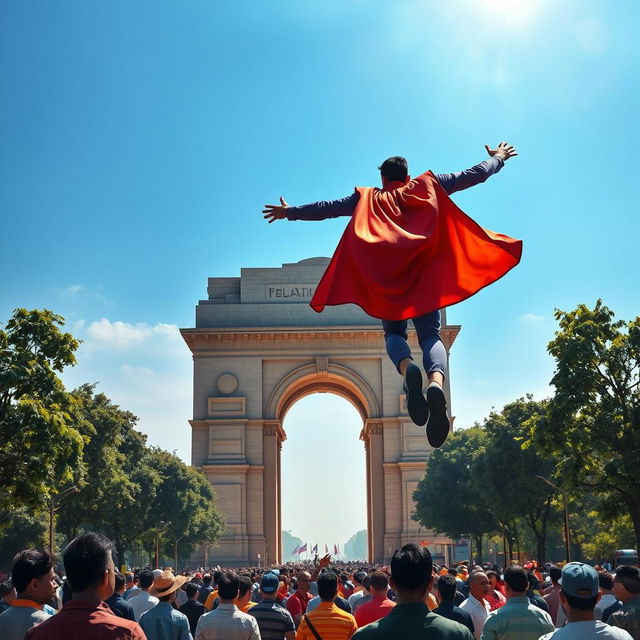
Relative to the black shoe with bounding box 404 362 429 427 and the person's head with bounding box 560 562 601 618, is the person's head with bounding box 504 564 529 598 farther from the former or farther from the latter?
the person's head with bounding box 560 562 601 618

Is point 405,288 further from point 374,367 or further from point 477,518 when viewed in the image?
point 374,367

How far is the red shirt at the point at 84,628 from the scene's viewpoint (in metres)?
4.72

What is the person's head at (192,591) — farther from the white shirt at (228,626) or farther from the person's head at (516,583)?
the person's head at (516,583)

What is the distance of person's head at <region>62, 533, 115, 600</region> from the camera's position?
4.92 metres

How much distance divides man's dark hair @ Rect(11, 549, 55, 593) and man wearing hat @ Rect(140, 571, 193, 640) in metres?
2.59

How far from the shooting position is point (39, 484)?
99.2 feet

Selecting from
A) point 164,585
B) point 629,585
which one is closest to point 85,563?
point 164,585

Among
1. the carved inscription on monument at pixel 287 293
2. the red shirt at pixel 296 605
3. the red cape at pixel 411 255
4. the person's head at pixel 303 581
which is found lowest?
the red shirt at pixel 296 605

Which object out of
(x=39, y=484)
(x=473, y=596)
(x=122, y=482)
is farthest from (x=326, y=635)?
(x=122, y=482)

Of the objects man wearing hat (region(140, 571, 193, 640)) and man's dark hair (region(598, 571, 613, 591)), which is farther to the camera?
man's dark hair (region(598, 571, 613, 591))

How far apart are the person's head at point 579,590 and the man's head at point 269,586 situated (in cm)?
490

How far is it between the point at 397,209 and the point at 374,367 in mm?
68663

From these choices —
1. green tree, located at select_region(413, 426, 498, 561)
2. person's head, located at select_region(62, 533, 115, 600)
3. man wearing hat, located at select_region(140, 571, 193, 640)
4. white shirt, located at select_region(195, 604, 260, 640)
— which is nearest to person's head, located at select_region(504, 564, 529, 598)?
white shirt, located at select_region(195, 604, 260, 640)

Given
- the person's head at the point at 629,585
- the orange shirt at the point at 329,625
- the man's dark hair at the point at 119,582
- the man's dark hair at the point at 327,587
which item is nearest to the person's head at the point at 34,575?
the orange shirt at the point at 329,625
